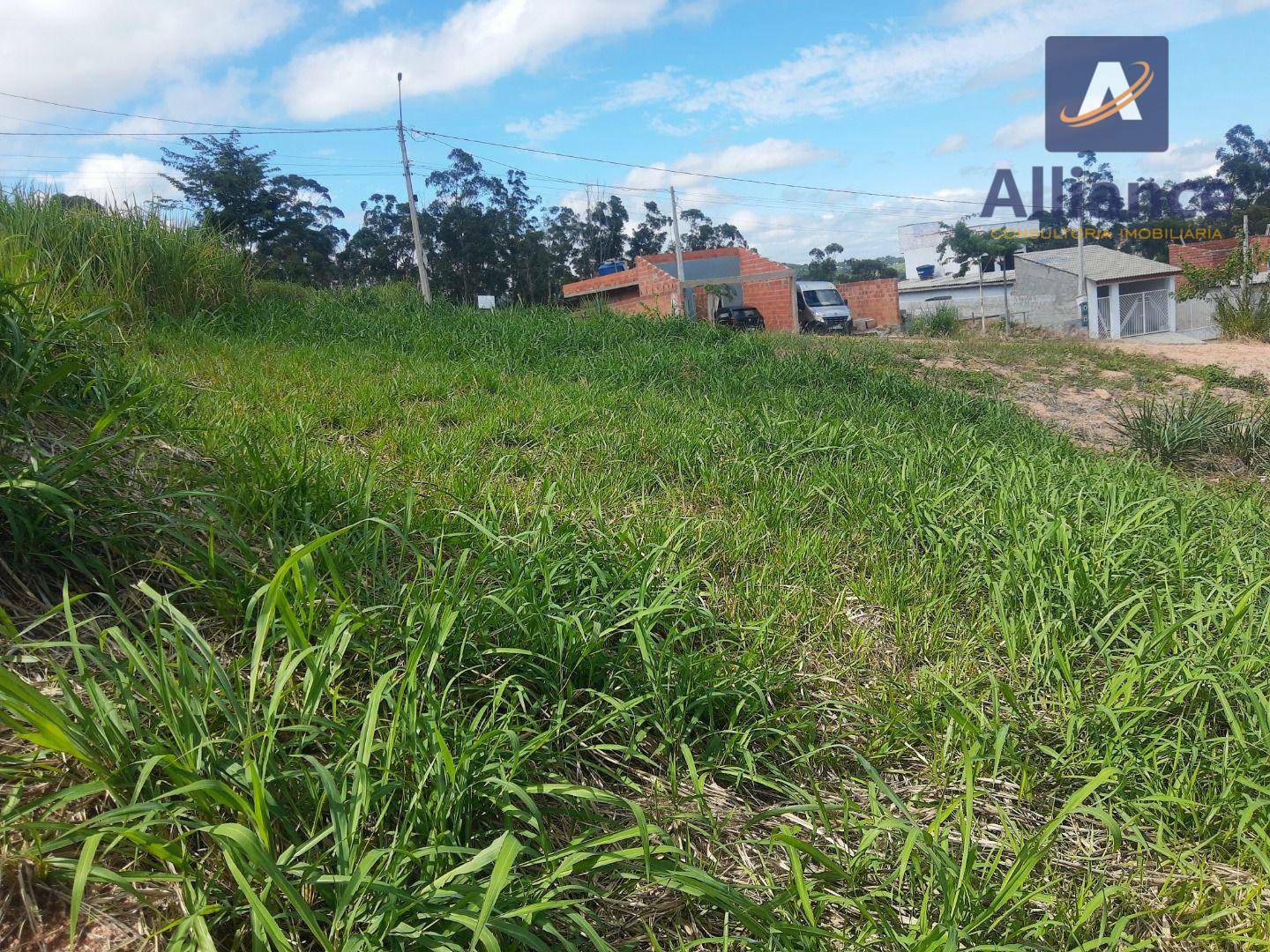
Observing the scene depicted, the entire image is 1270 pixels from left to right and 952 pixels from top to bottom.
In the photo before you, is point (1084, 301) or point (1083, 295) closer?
point (1084, 301)

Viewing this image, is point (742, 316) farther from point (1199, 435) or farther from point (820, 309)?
point (1199, 435)

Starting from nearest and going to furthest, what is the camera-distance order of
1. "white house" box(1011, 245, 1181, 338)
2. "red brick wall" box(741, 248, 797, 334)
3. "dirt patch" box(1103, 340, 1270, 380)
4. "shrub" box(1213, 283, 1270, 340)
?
"dirt patch" box(1103, 340, 1270, 380), "shrub" box(1213, 283, 1270, 340), "red brick wall" box(741, 248, 797, 334), "white house" box(1011, 245, 1181, 338)

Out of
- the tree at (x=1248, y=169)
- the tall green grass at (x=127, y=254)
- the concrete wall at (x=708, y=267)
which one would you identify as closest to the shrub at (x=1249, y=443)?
the tall green grass at (x=127, y=254)

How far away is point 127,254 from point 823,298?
80.2 ft

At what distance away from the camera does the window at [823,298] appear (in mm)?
26938

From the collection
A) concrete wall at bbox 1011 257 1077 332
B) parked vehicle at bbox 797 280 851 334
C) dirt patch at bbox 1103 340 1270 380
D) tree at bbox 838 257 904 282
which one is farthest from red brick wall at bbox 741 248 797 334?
tree at bbox 838 257 904 282

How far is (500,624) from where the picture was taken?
1.92m

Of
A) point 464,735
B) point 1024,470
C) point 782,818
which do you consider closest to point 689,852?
point 782,818

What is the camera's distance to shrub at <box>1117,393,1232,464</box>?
625 centimetres

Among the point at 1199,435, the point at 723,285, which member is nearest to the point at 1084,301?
the point at 723,285

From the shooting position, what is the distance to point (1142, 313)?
90.1 feet

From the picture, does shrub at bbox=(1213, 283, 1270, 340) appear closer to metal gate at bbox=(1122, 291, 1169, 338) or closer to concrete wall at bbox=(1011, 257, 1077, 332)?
metal gate at bbox=(1122, 291, 1169, 338)

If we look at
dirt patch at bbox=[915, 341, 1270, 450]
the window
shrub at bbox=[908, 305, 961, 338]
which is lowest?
dirt patch at bbox=[915, 341, 1270, 450]

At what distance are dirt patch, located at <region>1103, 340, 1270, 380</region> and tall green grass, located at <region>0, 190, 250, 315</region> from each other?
1302 centimetres
